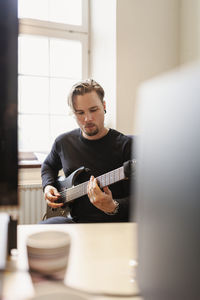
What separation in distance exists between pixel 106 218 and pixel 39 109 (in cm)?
149

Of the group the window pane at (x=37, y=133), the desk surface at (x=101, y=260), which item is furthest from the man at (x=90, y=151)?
the window pane at (x=37, y=133)

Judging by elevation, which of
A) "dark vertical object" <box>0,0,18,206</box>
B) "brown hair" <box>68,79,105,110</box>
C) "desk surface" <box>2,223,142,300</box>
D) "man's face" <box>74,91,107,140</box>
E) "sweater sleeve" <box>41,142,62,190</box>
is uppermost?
"brown hair" <box>68,79,105,110</box>

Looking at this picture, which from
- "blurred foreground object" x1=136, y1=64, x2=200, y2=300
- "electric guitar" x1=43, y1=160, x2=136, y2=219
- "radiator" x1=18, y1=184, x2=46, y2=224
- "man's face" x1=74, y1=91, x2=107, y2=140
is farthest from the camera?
"radiator" x1=18, y1=184, x2=46, y2=224

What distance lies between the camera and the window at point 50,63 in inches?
95.8

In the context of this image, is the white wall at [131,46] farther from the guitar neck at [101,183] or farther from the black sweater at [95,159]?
the guitar neck at [101,183]

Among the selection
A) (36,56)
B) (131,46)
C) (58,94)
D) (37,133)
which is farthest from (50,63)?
(131,46)

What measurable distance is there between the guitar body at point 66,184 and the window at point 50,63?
989mm

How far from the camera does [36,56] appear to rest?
247cm

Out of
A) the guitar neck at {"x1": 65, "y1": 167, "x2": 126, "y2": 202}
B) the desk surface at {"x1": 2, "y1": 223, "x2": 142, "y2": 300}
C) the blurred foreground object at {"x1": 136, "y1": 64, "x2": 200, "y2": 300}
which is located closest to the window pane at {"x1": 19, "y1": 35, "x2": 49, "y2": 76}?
the guitar neck at {"x1": 65, "y1": 167, "x2": 126, "y2": 202}

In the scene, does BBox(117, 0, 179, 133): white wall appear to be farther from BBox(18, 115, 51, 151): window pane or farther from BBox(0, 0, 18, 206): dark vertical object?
BBox(0, 0, 18, 206): dark vertical object

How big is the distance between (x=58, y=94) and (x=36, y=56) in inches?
15.4

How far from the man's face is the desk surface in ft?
2.52

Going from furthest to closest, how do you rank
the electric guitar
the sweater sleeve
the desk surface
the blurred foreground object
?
1. the sweater sleeve
2. the electric guitar
3. the desk surface
4. the blurred foreground object

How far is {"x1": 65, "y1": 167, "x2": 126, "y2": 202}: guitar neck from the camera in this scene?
123cm
